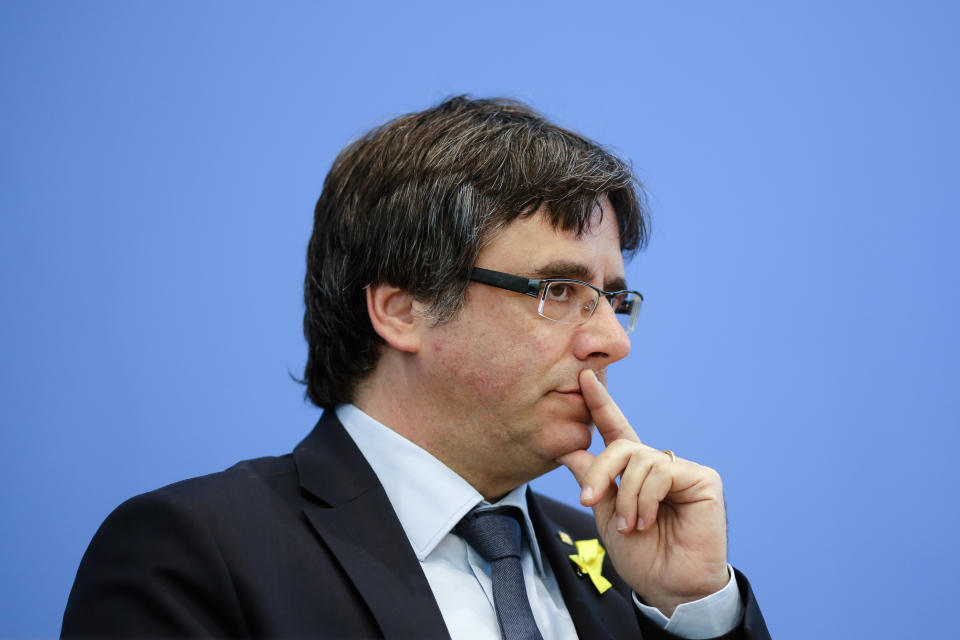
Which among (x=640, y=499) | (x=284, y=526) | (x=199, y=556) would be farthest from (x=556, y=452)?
(x=199, y=556)

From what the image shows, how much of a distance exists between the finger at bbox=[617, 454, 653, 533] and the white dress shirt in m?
0.23

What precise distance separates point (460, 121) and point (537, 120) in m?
0.22

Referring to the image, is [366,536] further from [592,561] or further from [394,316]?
[592,561]

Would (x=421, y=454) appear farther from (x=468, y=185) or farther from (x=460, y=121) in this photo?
(x=460, y=121)

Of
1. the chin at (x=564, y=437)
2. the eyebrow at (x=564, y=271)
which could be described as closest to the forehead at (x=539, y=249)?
the eyebrow at (x=564, y=271)

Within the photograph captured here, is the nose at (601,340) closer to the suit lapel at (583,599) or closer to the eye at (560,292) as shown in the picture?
the eye at (560,292)

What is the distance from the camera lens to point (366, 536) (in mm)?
1755

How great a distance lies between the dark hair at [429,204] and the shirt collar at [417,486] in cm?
23

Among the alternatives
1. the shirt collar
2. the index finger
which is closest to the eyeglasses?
the index finger

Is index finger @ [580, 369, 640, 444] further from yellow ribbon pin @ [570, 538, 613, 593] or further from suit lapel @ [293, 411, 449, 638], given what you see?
suit lapel @ [293, 411, 449, 638]

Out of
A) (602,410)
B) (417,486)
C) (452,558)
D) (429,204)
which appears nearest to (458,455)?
(417,486)

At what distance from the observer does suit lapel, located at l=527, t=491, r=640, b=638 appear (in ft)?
6.51

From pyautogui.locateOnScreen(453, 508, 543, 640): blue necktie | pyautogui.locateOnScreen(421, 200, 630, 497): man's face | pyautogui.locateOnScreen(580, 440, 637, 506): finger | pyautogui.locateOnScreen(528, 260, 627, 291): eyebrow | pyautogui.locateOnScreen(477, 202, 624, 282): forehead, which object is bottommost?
pyautogui.locateOnScreen(453, 508, 543, 640): blue necktie

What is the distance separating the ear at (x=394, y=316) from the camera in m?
2.02
